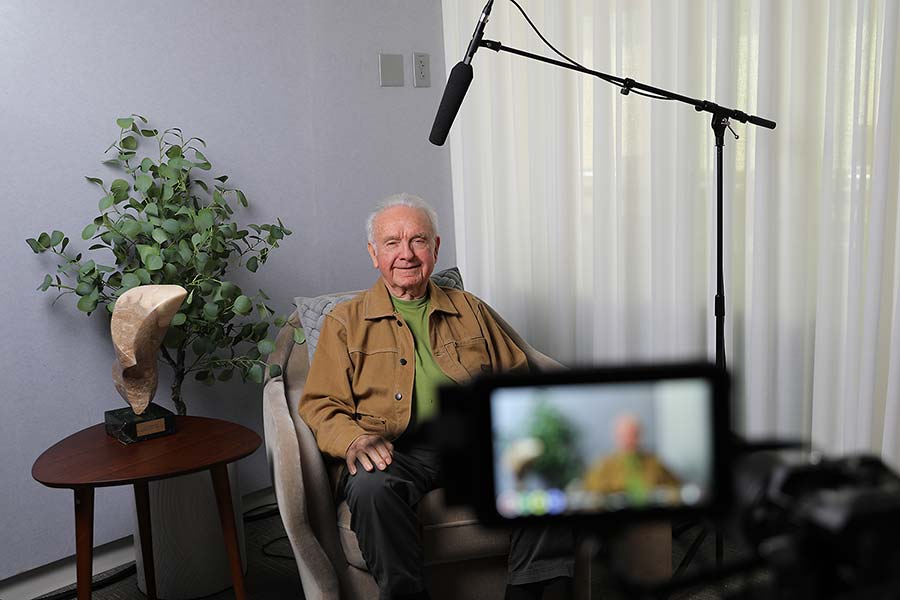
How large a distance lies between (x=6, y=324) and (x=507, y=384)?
206 cm

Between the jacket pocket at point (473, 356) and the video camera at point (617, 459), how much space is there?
1.61 metres

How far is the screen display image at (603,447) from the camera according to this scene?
596 millimetres

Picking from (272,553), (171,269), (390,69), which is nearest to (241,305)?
(171,269)

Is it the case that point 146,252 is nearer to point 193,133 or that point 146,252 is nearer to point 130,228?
point 130,228

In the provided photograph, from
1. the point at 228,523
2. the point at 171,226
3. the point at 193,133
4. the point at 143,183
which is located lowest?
the point at 228,523

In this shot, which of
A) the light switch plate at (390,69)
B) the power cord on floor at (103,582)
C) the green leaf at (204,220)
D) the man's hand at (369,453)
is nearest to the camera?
the man's hand at (369,453)

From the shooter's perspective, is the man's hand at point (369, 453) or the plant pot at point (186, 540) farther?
the plant pot at point (186, 540)

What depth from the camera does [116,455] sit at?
6.56 feet

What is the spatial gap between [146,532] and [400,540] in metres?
0.83

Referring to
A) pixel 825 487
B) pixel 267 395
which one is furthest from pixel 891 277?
pixel 825 487

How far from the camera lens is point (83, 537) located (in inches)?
77.2

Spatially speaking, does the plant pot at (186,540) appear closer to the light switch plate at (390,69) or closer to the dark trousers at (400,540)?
the dark trousers at (400,540)

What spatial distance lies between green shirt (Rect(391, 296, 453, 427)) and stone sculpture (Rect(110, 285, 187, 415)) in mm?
559

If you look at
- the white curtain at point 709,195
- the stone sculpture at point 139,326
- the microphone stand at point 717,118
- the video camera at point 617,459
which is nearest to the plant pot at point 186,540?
the stone sculpture at point 139,326
